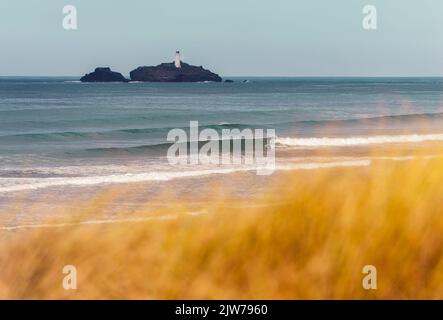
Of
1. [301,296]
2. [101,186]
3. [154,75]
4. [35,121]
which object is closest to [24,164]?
[101,186]

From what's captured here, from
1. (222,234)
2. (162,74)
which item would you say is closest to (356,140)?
(222,234)

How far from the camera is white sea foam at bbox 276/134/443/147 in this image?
2748 cm

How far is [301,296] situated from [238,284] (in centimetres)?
67

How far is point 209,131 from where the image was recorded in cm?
3853

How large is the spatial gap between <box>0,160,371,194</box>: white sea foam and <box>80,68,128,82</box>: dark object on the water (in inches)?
6887

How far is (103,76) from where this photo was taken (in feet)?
631

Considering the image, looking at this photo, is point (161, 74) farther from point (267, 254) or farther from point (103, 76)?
point (267, 254)

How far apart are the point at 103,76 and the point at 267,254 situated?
622 ft

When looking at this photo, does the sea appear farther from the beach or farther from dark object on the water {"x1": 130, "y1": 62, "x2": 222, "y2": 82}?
dark object on the water {"x1": 130, "y1": 62, "x2": 222, "y2": 82}

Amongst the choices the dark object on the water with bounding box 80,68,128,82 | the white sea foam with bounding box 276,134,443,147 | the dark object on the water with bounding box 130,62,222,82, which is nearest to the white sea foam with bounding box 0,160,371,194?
the white sea foam with bounding box 276,134,443,147

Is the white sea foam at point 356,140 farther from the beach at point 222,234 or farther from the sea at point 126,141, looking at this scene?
the beach at point 222,234

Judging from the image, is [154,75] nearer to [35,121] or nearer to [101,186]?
[35,121]

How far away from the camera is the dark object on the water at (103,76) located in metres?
191
